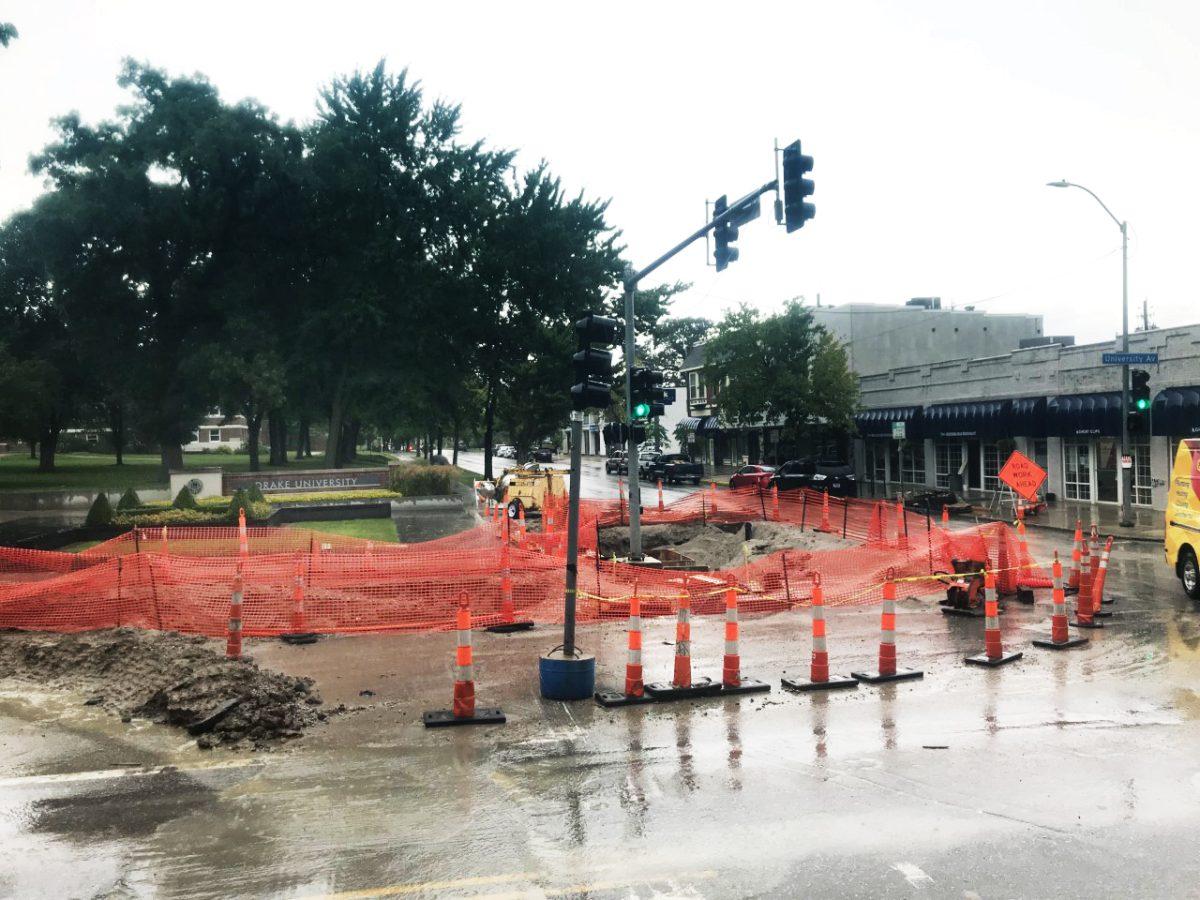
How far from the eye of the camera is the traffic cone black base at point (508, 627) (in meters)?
12.8

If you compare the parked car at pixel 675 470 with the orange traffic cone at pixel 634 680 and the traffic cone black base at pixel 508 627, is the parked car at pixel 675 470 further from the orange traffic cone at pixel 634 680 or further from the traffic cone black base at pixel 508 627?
the orange traffic cone at pixel 634 680

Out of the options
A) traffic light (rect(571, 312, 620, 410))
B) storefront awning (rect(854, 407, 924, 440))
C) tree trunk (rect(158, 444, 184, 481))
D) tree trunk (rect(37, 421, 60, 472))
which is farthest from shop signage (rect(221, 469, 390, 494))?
traffic light (rect(571, 312, 620, 410))

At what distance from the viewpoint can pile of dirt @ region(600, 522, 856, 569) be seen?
2147 cm

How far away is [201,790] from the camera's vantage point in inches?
274

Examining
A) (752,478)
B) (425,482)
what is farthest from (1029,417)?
(425,482)

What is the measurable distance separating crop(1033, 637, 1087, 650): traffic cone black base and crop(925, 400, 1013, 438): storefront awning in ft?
89.6

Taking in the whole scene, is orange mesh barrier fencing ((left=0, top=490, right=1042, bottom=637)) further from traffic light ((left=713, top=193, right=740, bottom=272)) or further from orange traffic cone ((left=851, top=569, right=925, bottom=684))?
traffic light ((left=713, top=193, right=740, bottom=272))

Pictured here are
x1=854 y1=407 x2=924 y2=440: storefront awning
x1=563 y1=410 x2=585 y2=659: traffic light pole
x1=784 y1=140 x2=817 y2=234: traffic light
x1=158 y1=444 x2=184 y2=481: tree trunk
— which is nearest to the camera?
x1=563 y1=410 x2=585 y2=659: traffic light pole

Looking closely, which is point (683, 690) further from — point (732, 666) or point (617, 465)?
point (617, 465)

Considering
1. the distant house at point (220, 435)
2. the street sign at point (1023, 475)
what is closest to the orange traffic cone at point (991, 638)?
the street sign at point (1023, 475)

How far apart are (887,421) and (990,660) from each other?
36.4 metres

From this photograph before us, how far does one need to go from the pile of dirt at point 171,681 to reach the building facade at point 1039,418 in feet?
94.1

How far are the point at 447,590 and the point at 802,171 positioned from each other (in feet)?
26.4

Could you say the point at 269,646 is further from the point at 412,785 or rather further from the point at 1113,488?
the point at 1113,488
